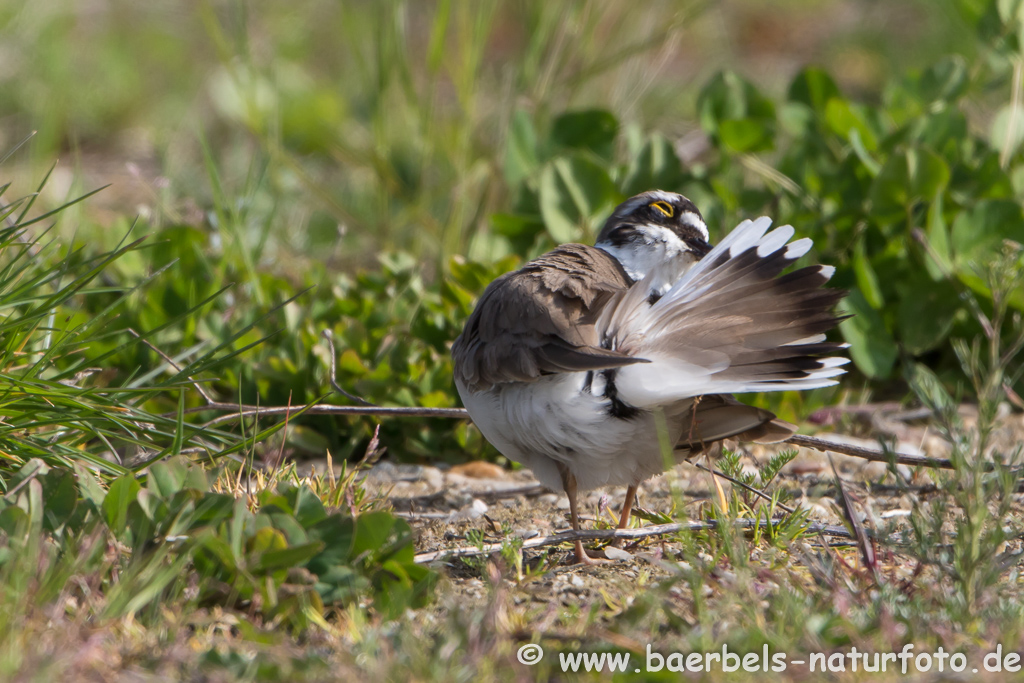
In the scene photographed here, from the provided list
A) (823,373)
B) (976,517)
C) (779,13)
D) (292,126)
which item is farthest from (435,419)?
(779,13)

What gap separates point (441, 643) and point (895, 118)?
4.28 m

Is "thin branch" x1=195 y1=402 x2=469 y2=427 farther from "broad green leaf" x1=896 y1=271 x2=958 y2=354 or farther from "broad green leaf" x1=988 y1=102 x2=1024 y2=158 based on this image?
"broad green leaf" x1=988 y1=102 x2=1024 y2=158

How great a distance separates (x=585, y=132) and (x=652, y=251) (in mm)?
1830

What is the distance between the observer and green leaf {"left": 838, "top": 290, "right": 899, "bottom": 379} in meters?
4.78

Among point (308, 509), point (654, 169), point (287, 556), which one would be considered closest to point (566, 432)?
point (308, 509)

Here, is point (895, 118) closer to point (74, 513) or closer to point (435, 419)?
point (435, 419)

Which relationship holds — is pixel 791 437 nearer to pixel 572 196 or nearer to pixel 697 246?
pixel 697 246

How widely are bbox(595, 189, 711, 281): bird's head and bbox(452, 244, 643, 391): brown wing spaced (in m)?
0.33

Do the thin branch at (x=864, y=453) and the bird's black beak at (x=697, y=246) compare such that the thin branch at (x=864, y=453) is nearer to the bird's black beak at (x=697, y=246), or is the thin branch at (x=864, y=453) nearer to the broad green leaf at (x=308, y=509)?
the bird's black beak at (x=697, y=246)

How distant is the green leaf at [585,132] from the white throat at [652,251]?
67.3 inches

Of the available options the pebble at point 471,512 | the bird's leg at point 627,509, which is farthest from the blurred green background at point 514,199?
the bird's leg at point 627,509

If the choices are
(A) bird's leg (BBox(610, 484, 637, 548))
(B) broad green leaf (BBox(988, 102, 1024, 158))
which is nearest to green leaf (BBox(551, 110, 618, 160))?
(B) broad green leaf (BBox(988, 102, 1024, 158))

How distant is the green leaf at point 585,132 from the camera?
5570 millimetres
